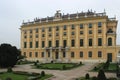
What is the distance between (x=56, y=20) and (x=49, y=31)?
174 inches

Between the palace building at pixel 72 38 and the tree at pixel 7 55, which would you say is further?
the palace building at pixel 72 38

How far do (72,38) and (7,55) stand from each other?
23.3m

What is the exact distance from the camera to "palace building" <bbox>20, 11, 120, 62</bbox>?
64.9 metres

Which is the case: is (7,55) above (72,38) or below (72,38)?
below

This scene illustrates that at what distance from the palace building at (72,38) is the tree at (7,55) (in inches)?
747

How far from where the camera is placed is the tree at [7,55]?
53.0 metres

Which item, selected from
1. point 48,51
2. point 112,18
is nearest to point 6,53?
point 48,51

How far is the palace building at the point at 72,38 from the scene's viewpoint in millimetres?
64875

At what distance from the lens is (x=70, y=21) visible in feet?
230

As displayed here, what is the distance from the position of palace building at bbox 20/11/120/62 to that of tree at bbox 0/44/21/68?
1897cm

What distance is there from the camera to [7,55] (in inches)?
2106

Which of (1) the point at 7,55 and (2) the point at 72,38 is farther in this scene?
(2) the point at 72,38

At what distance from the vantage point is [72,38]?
69750mm

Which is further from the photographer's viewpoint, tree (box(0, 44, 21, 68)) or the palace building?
the palace building
